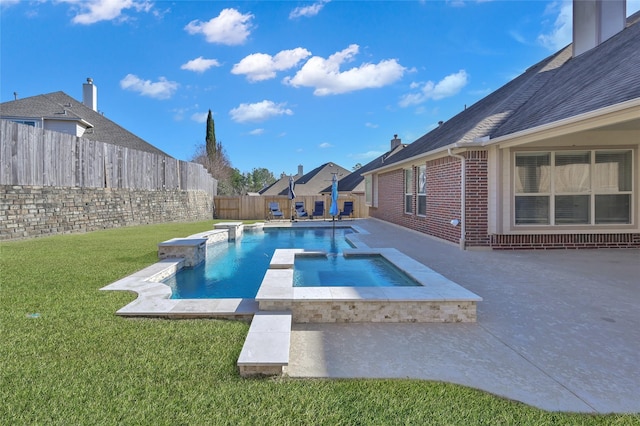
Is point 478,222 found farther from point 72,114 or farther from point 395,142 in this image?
point 72,114

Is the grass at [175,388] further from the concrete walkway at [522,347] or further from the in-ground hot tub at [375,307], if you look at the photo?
the in-ground hot tub at [375,307]

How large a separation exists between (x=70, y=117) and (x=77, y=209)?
9.81 metres

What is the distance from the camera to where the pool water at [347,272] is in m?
5.71

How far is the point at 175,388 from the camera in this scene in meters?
2.48

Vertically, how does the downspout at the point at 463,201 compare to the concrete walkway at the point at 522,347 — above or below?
above

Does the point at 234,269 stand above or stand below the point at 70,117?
below

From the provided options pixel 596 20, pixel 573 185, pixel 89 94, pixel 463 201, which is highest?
pixel 89 94

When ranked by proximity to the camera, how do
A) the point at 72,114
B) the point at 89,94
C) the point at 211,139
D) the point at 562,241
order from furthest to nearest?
1. the point at 211,139
2. the point at 89,94
3. the point at 72,114
4. the point at 562,241

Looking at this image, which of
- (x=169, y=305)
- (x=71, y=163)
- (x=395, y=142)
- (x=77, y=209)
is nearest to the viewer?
(x=169, y=305)

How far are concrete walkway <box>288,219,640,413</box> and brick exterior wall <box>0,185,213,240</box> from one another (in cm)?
1026

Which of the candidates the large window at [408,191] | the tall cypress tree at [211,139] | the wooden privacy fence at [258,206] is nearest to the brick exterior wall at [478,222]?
the large window at [408,191]

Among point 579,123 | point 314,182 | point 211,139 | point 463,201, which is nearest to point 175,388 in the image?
point 579,123

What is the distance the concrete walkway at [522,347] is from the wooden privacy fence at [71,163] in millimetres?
10715

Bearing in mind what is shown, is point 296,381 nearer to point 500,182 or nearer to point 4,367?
point 4,367
